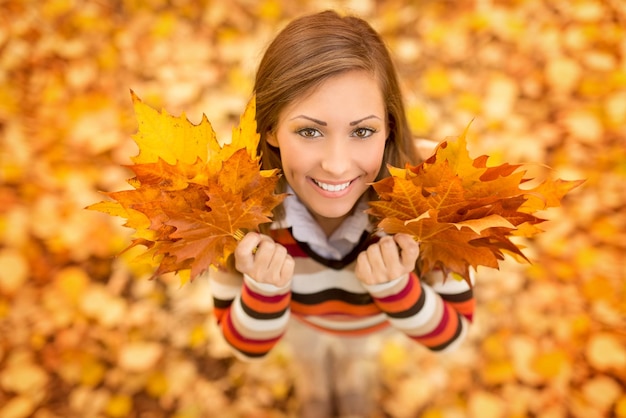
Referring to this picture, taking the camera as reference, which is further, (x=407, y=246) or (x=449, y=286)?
(x=449, y=286)

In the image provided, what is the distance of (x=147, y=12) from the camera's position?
247 centimetres

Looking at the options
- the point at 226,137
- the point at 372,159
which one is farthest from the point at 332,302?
the point at 226,137

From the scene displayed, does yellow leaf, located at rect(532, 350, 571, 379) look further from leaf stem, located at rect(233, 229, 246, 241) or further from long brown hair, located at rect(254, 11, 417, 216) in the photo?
leaf stem, located at rect(233, 229, 246, 241)

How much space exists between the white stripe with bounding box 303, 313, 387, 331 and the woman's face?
0.42 m

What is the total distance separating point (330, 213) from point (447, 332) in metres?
0.43

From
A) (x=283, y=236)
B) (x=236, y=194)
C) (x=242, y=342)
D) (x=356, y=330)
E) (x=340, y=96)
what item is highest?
(x=340, y=96)

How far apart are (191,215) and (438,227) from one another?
0.40 meters

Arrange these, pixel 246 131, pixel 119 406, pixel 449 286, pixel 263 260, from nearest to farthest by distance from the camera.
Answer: pixel 246 131 < pixel 263 260 < pixel 449 286 < pixel 119 406

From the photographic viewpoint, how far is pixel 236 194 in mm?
868

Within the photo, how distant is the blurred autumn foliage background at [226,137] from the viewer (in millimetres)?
1831

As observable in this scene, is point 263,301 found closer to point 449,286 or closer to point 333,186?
point 333,186

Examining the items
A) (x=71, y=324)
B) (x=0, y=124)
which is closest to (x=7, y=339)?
(x=71, y=324)

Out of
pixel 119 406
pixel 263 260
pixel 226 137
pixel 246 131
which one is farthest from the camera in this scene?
pixel 226 137

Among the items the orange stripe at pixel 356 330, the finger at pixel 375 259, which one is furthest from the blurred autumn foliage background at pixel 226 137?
the finger at pixel 375 259
